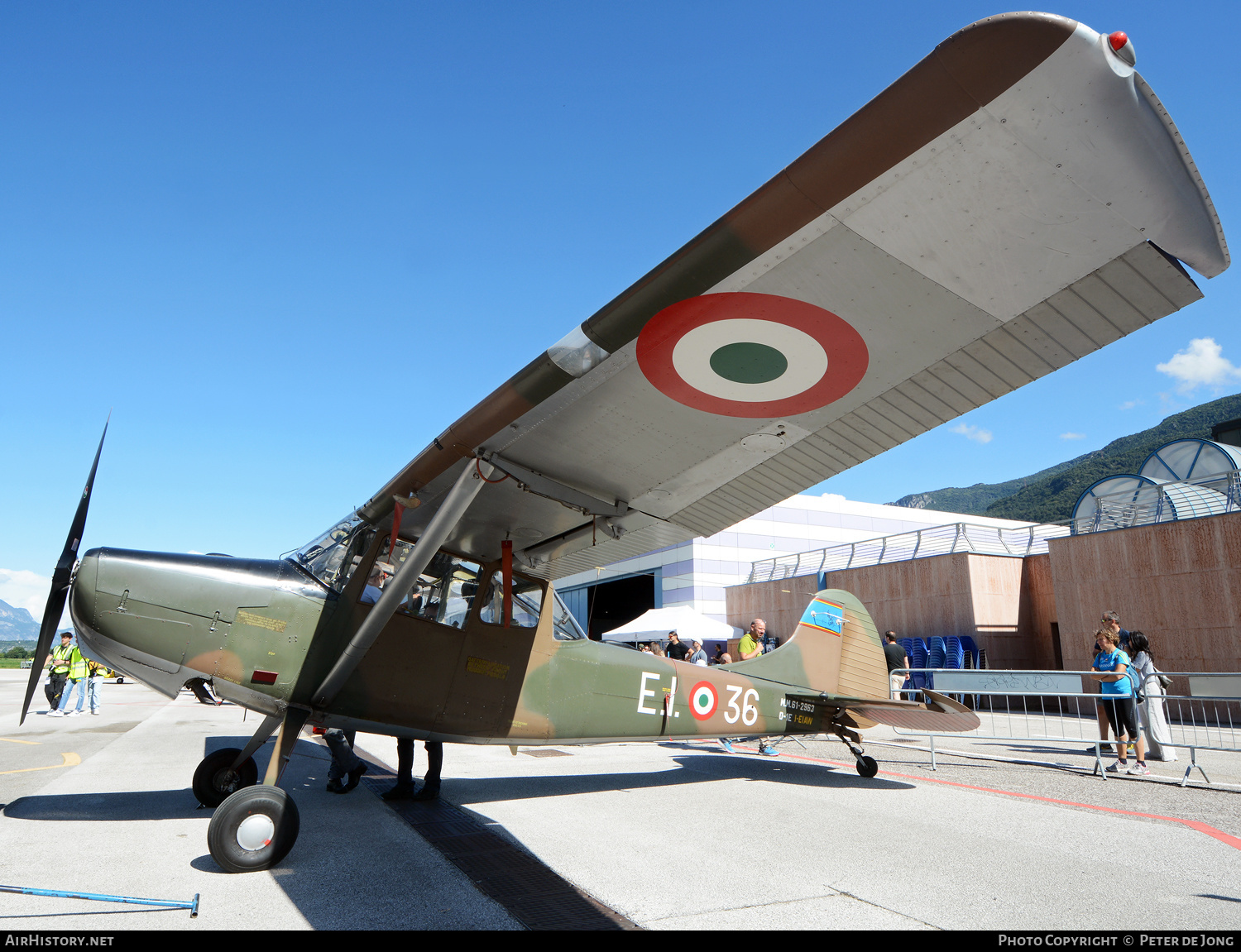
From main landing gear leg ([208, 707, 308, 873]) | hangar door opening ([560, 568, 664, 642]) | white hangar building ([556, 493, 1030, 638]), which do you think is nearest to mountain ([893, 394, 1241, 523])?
white hangar building ([556, 493, 1030, 638])

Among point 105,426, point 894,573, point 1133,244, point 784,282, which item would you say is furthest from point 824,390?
point 894,573

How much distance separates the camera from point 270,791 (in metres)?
4.29

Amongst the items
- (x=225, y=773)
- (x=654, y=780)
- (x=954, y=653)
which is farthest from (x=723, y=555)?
(x=225, y=773)

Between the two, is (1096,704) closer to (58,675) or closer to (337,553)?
(337,553)

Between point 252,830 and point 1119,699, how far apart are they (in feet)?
30.6

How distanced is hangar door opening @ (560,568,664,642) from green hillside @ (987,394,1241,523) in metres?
79.7

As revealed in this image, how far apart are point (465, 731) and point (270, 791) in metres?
1.60

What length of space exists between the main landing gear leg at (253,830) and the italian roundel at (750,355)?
134 inches

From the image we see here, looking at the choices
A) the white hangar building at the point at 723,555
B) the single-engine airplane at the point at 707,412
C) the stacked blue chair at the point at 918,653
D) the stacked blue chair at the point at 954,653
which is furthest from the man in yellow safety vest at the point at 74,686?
the stacked blue chair at the point at 954,653

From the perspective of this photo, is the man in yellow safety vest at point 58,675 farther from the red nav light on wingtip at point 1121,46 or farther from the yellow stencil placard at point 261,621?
the red nav light on wingtip at point 1121,46

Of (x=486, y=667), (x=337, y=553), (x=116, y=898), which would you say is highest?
(x=337, y=553)

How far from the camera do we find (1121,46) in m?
2.06

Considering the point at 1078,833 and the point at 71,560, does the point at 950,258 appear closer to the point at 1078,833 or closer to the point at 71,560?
the point at 1078,833

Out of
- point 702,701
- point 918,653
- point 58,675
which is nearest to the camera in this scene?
point 702,701
